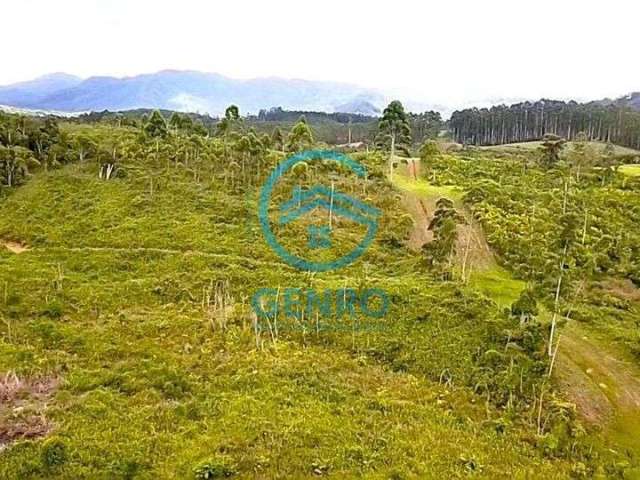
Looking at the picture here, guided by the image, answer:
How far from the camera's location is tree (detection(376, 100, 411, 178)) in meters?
43.4

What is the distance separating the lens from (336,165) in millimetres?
45344

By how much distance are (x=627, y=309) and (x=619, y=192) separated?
65.9ft

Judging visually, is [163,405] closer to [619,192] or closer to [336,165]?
[336,165]

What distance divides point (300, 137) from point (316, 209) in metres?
8.92

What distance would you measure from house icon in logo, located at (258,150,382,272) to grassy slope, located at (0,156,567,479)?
1.11m

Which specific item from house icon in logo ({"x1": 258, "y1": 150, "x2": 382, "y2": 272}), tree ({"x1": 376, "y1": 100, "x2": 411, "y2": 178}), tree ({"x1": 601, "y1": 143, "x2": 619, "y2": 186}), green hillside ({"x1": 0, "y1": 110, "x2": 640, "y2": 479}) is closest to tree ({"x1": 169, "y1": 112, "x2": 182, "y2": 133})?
green hillside ({"x1": 0, "y1": 110, "x2": 640, "y2": 479})

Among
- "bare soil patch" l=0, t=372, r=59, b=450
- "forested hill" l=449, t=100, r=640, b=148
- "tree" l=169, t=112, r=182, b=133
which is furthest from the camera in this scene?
"forested hill" l=449, t=100, r=640, b=148

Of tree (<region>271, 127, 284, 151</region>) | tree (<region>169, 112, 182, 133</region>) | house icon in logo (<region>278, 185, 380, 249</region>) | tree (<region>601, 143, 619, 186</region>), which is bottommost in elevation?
house icon in logo (<region>278, 185, 380, 249</region>)

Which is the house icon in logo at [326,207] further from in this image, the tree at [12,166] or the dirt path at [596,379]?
the tree at [12,166]

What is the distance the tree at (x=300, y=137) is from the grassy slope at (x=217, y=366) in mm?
10769

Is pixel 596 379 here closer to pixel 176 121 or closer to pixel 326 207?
pixel 326 207

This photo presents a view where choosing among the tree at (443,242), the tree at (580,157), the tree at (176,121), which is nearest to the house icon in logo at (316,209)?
the tree at (443,242)

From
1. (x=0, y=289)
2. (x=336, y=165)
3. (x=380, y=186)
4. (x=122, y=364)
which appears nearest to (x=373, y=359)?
(x=122, y=364)

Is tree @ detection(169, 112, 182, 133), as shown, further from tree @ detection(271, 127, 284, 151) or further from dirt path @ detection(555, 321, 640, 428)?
dirt path @ detection(555, 321, 640, 428)
